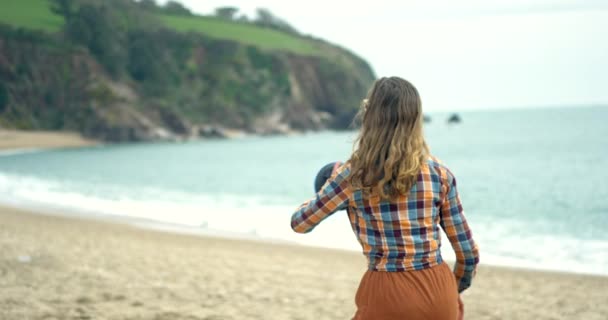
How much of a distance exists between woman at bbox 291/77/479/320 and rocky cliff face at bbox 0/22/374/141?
66156 millimetres

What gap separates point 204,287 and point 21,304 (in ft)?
7.06

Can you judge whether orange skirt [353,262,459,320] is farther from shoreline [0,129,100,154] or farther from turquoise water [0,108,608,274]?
shoreline [0,129,100,154]

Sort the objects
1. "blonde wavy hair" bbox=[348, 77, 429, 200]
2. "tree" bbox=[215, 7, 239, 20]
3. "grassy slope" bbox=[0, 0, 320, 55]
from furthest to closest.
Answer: "tree" bbox=[215, 7, 239, 20] < "grassy slope" bbox=[0, 0, 320, 55] < "blonde wavy hair" bbox=[348, 77, 429, 200]

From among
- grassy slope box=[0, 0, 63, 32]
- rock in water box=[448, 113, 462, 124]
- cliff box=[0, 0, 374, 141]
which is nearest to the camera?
cliff box=[0, 0, 374, 141]

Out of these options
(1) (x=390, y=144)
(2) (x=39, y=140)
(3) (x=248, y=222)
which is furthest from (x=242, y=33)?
(1) (x=390, y=144)

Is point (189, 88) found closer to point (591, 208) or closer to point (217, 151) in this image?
point (217, 151)

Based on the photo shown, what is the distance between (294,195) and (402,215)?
23.0 m

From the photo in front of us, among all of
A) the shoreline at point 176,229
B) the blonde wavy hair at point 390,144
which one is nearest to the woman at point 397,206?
the blonde wavy hair at point 390,144

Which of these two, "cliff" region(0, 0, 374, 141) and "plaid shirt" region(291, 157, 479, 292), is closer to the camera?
"plaid shirt" region(291, 157, 479, 292)

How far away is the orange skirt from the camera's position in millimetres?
2174

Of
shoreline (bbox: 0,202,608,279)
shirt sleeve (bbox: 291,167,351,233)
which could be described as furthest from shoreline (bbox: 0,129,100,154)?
shirt sleeve (bbox: 291,167,351,233)

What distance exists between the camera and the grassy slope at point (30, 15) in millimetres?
72562

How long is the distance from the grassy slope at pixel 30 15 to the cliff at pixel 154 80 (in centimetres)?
85

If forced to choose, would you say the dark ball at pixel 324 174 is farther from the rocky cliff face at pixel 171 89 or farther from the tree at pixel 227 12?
the tree at pixel 227 12
